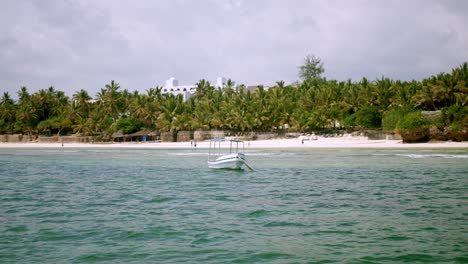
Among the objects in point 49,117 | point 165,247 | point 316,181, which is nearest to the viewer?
point 165,247

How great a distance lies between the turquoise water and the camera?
1038cm

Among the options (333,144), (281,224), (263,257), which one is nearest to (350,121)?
(333,144)

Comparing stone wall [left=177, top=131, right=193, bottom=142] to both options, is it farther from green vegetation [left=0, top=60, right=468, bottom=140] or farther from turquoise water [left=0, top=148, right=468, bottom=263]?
turquoise water [left=0, top=148, right=468, bottom=263]

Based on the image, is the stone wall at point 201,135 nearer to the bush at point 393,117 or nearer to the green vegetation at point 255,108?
the green vegetation at point 255,108

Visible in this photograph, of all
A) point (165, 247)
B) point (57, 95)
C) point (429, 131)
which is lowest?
point (165, 247)

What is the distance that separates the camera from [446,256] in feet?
32.7

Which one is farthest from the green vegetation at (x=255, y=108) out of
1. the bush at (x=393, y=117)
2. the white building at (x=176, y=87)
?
the white building at (x=176, y=87)

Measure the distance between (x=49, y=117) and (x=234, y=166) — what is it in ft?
239

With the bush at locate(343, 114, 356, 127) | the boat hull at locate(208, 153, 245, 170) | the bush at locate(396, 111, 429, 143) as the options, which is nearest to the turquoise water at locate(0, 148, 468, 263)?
the boat hull at locate(208, 153, 245, 170)

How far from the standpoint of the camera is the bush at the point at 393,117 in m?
61.0

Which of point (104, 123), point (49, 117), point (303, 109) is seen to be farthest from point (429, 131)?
point (49, 117)

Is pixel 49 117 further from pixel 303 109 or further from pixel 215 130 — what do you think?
pixel 303 109

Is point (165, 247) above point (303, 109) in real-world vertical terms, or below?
below

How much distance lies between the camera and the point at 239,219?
1414 cm
